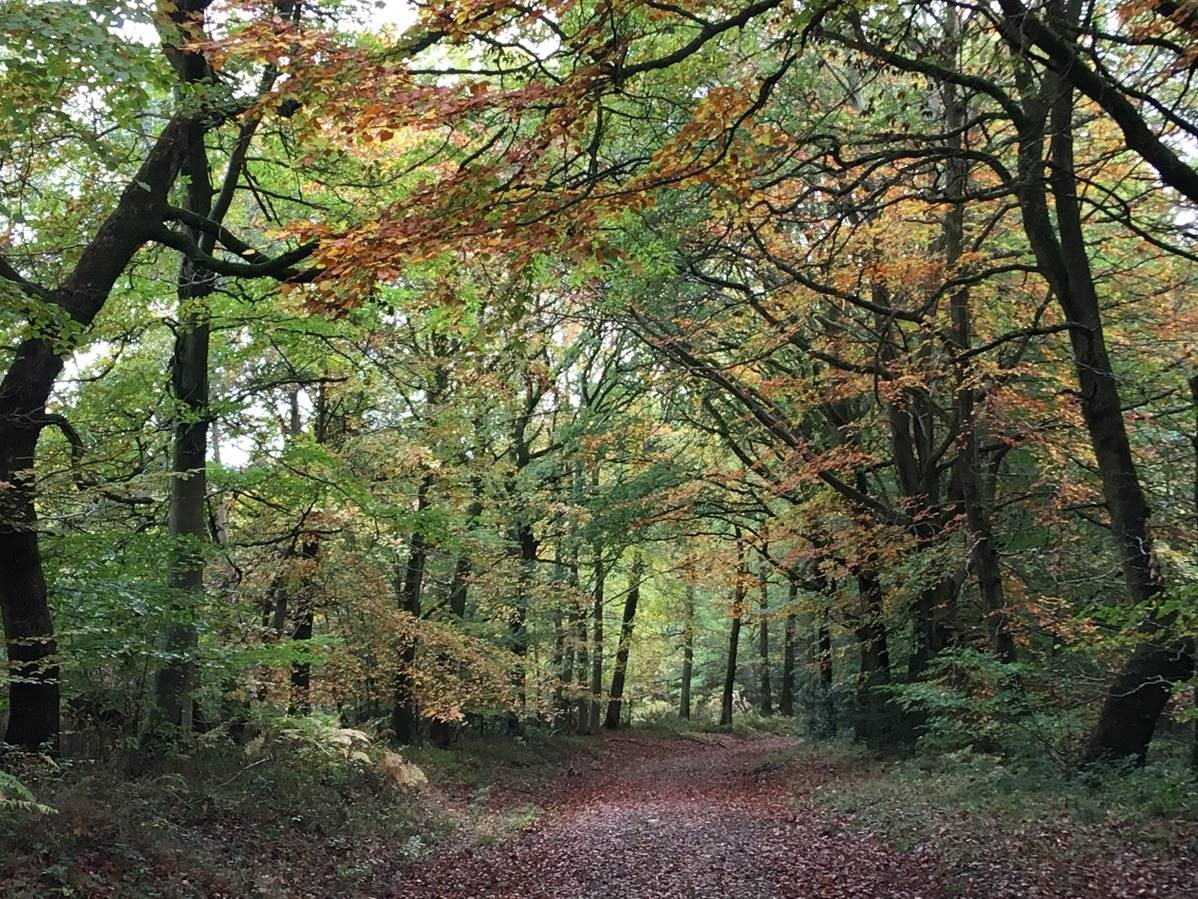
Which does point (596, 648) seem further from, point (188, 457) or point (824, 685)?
point (188, 457)

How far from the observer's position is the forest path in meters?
7.91

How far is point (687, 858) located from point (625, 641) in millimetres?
20428

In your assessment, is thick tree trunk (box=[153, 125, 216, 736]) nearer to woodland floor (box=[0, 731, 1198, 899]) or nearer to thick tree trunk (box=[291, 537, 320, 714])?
woodland floor (box=[0, 731, 1198, 899])

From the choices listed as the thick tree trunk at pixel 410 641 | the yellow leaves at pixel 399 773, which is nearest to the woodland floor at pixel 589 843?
the yellow leaves at pixel 399 773

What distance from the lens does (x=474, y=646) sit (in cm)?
1711

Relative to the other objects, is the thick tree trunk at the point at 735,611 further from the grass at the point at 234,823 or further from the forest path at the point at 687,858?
the grass at the point at 234,823

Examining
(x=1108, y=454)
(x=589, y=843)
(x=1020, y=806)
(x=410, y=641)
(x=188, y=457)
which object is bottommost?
(x=589, y=843)

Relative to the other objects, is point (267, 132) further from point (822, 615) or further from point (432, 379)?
point (822, 615)

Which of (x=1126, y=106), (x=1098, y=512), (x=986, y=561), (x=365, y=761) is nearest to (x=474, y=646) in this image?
(x=365, y=761)

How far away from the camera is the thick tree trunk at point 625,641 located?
28703 millimetres

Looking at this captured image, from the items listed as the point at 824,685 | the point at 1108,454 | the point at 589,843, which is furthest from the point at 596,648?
the point at 1108,454

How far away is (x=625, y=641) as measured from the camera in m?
29.8

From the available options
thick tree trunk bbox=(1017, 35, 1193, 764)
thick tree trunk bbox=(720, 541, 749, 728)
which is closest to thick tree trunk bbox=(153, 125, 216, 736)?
thick tree trunk bbox=(1017, 35, 1193, 764)

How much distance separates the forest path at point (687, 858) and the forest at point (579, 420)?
11 cm
